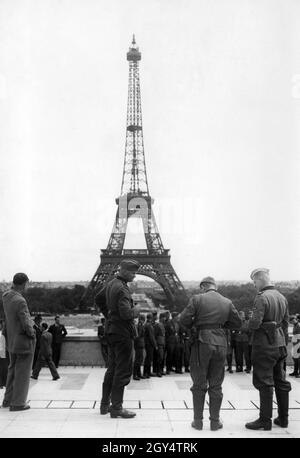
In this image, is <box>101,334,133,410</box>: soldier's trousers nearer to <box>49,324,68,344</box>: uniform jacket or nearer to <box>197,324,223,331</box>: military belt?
<box>197,324,223,331</box>: military belt

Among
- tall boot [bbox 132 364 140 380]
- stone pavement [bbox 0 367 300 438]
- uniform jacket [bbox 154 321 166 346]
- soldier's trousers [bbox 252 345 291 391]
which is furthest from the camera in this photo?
uniform jacket [bbox 154 321 166 346]

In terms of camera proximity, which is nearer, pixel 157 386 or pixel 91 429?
pixel 91 429

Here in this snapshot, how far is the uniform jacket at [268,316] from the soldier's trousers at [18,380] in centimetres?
303

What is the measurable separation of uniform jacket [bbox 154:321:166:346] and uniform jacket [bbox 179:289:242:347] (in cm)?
553

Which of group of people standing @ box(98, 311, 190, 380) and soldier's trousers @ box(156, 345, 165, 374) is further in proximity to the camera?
soldier's trousers @ box(156, 345, 165, 374)

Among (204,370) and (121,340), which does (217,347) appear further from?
(121,340)

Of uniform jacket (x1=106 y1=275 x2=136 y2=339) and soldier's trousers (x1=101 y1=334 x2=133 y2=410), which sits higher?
uniform jacket (x1=106 y1=275 x2=136 y2=339)

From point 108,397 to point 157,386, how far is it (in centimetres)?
317

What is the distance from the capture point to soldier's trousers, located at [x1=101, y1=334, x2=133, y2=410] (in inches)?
273

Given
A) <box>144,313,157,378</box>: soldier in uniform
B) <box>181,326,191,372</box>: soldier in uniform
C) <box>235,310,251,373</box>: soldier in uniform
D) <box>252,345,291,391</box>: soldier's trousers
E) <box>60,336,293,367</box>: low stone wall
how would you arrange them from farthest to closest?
<box>60,336,293,367</box>: low stone wall → <box>181,326,191,372</box>: soldier in uniform → <box>235,310,251,373</box>: soldier in uniform → <box>144,313,157,378</box>: soldier in uniform → <box>252,345,291,391</box>: soldier's trousers

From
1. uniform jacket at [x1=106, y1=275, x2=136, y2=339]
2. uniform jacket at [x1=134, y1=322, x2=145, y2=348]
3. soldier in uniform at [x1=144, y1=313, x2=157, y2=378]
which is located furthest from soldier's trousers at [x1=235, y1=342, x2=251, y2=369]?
uniform jacket at [x1=106, y1=275, x2=136, y2=339]

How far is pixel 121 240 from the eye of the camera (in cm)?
6128

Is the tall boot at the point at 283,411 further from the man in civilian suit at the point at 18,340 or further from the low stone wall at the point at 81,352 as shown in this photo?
the low stone wall at the point at 81,352
